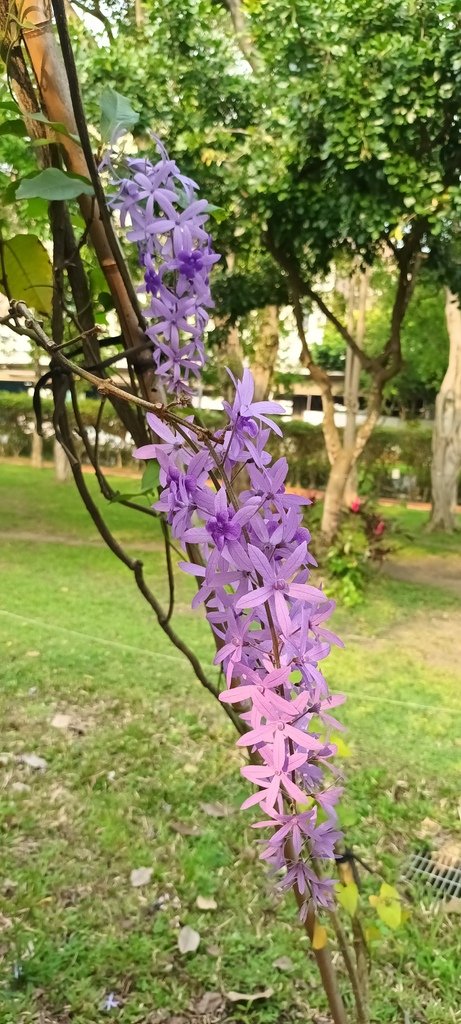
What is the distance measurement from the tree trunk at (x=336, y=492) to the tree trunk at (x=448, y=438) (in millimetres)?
2469

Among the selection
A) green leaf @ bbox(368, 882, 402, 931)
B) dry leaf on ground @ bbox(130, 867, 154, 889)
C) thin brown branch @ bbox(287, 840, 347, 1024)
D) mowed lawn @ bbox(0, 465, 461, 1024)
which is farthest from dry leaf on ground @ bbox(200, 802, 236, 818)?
thin brown branch @ bbox(287, 840, 347, 1024)

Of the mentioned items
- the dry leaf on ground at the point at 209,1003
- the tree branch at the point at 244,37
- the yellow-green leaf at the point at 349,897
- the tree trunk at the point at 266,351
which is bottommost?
the dry leaf on ground at the point at 209,1003

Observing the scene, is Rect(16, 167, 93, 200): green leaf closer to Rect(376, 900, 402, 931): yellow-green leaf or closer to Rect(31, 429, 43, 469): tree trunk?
Rect(376, 900, 402, 931): yellow-green leaf

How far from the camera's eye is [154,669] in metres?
2.94

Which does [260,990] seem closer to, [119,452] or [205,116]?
[205,116]

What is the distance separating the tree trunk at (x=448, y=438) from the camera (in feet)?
22.0

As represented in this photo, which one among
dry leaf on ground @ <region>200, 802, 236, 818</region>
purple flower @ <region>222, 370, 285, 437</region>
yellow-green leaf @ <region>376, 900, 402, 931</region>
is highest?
purple flower @ <region>222, 370, 285, 437</region>

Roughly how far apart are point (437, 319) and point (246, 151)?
16.6 feet

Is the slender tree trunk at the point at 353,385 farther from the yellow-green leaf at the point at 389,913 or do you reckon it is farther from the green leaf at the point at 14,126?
the green leaf at the point at 14,126

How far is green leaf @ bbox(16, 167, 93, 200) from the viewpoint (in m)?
A: 0.55

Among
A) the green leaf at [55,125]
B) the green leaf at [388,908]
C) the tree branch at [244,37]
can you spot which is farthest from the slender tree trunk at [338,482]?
the green leaf at [55,125]

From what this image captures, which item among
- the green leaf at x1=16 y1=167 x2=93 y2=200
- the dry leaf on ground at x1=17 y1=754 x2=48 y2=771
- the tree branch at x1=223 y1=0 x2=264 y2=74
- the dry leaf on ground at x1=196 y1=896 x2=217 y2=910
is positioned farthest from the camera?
the tree branch at x1=223 y1=0 x2=264 y2=74

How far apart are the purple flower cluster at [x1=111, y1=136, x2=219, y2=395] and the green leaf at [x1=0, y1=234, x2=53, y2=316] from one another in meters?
0.16

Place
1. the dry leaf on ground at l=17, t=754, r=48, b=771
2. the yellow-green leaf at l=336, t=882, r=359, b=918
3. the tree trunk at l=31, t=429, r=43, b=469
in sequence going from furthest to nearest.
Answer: the tree trunk at l=31, t=429, r=43, b=469 < the dry leaf on ground at l=17, t=754, r=48, b=771 < the yellow-green leaf at l=336, t=882, r=359, b=918
